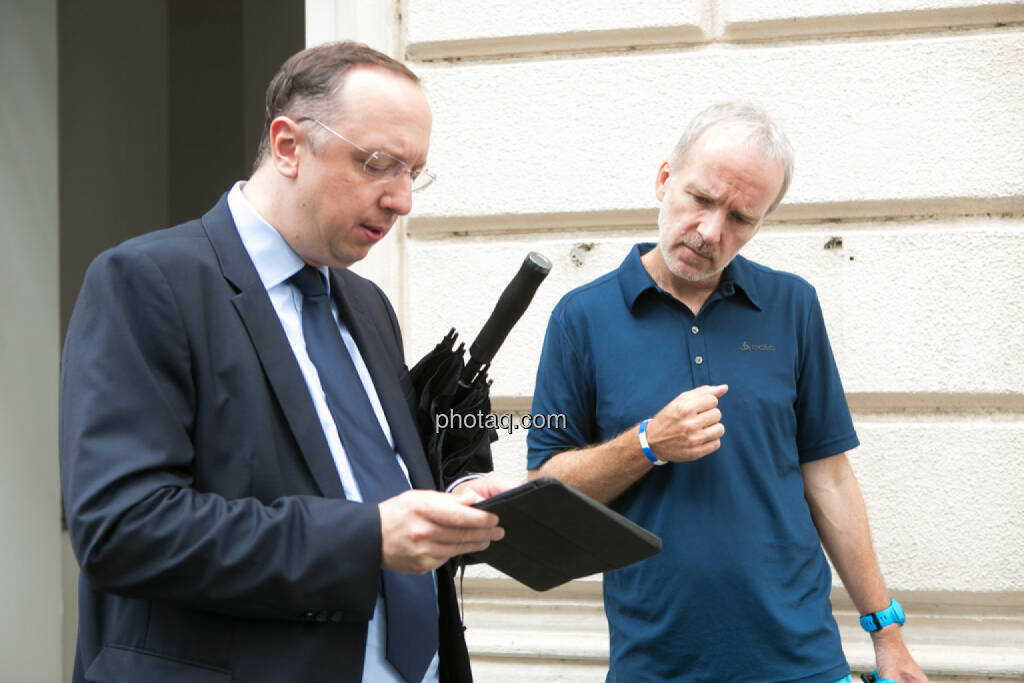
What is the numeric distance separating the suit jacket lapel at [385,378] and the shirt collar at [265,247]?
18 cm

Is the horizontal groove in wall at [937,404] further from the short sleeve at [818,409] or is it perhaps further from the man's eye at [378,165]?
the man's eye at [378,165]

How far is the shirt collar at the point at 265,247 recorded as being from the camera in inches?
61.6

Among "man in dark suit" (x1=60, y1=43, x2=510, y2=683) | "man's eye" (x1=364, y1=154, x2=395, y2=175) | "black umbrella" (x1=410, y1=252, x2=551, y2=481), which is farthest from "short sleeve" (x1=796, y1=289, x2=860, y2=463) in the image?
"man's eye" (x1=364, y1=154, x2=395, y2=175)

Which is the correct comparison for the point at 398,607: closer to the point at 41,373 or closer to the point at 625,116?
the point at 625,116

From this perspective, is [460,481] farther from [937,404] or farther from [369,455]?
[937,404]

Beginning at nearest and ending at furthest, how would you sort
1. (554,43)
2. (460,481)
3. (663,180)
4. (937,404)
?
(460,481), (663,180), (937,404), (554,43)

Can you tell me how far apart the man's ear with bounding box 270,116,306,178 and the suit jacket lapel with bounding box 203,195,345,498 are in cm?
18

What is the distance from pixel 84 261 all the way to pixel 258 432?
456 centimetres

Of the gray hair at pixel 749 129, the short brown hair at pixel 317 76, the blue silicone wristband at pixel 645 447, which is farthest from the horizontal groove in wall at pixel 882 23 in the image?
the short brown hair at pixel 317 76

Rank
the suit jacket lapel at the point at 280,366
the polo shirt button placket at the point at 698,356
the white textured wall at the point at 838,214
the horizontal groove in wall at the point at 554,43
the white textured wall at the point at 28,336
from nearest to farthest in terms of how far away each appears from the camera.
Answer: the suit jacket lapel at the point at 280,366 < the polo shirt button placket at the point at 698,356 < the white textured wall at the point at 838,214 < the horizontal groove in wall at the point at 554,43 < the white textured wall at the point at 28,336

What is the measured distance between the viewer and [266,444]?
1.40 meters

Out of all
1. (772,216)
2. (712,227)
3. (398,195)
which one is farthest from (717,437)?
(772,216)

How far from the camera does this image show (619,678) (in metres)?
2.04

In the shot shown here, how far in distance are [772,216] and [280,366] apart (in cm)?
218
